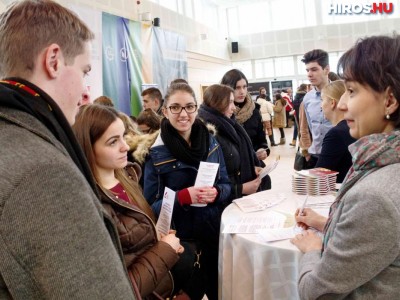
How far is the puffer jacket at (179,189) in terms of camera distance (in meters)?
2.11

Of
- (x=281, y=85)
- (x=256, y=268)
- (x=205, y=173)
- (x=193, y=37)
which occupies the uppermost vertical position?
(x=193, y=37)

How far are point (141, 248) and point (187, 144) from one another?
0.85m

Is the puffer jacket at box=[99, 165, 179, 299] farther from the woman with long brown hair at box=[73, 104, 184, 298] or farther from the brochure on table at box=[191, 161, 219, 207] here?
the brochure on table at box=[191, 161, 219, 207]

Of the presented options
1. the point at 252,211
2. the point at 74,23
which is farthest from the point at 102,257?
the point at 252,211

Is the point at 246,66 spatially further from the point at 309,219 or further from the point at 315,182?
the point at 309,219

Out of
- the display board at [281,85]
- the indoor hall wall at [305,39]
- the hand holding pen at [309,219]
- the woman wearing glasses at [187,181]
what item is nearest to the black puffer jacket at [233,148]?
the woman wearing glasses at [187,181]

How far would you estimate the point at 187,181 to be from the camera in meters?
2.17

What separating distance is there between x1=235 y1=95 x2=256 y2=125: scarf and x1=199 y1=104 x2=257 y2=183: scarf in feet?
1.92

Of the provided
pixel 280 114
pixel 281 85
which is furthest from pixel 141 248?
pixel 281 85

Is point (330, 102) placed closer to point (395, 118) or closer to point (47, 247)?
point (395, 118)

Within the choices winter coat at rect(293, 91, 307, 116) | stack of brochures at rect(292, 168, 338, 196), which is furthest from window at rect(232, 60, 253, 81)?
stack of brochures at rect(292, 168, 338, 196)

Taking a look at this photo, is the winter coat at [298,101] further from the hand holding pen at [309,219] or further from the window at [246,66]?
the window at [246,66]

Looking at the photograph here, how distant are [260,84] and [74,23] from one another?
1332 cm

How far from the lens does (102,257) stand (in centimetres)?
64
